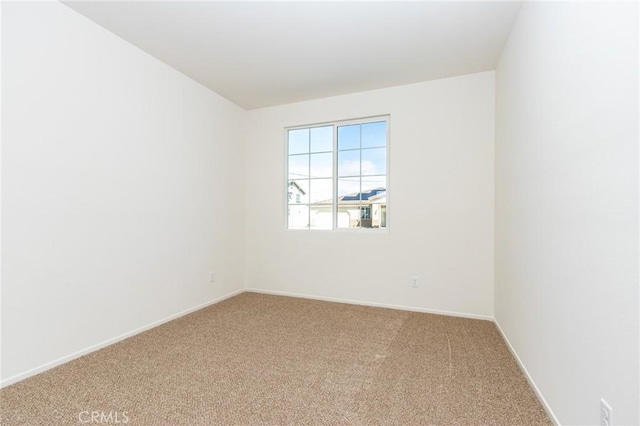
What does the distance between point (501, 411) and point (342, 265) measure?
7.47ft

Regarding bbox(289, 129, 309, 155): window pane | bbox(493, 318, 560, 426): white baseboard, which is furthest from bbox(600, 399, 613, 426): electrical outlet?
bbox(289, 129, 309, 155): window pane

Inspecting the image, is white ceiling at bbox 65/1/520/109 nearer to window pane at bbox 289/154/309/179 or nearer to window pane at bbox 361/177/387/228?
window pane at bbox 289/154/309/179

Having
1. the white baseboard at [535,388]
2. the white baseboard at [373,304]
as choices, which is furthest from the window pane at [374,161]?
the white baseboard at [535,388]

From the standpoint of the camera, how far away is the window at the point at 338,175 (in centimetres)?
368

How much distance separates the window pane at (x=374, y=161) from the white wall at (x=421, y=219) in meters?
0.16

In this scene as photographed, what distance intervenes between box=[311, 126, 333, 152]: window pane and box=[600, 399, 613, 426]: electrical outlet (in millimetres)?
3352

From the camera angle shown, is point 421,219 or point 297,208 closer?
point 421,219

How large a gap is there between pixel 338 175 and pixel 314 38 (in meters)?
1.71

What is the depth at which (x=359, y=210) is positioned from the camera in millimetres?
3771

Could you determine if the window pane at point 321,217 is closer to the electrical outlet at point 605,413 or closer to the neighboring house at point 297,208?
the neighboring house at point 297,208

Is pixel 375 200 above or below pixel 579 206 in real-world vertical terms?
above

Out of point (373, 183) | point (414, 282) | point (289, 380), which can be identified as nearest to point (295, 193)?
point (373, 183)

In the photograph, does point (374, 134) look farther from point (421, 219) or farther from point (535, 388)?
point (535, 388)

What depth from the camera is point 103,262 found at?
2.43 meters
